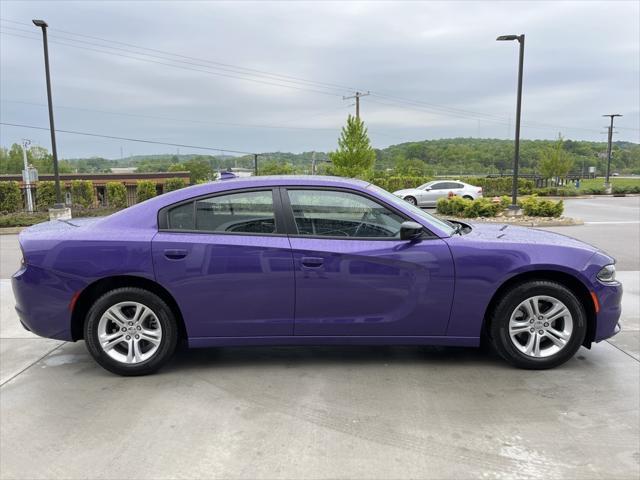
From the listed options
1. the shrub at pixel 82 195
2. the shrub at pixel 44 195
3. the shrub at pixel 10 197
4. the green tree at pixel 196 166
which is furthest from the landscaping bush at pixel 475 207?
the green tree at pixel 196 166

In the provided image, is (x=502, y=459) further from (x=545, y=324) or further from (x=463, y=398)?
(x=545, y=324)

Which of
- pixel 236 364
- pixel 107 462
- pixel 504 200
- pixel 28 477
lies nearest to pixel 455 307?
pixel 236 364

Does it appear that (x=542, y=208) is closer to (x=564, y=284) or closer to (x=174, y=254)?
(x=564, y=284)

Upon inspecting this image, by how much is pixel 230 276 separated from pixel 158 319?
0.66m

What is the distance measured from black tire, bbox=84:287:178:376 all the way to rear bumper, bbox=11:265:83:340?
20 centimetres

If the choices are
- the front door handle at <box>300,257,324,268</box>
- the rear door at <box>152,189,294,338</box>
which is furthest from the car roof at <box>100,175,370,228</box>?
the front door handle at <box>300,257,324,268</box>

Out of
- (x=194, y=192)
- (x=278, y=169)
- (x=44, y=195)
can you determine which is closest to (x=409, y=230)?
(x=194, y=192)

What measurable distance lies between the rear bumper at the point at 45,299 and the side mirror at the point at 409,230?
2483 mm

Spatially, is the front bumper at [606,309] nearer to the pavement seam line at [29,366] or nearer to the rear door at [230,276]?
the rear door at [230,276]

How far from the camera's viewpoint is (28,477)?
2615 mm

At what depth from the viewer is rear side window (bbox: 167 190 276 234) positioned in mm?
3885

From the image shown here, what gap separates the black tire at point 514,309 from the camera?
3797 mm

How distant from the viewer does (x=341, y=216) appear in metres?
3.95

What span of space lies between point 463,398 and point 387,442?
0.83 m
